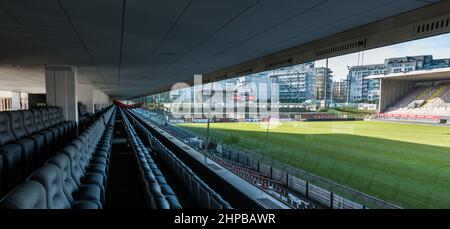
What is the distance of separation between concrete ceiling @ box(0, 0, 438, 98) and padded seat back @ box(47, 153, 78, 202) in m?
1.32

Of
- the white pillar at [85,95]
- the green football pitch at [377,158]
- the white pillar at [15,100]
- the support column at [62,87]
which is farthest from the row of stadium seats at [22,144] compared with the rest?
the white pillar at [15,100]

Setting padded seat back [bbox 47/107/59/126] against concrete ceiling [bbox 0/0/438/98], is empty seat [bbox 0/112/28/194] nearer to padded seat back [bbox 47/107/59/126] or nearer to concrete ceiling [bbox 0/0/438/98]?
concrete ceiling [bbox 0/0/438/98]

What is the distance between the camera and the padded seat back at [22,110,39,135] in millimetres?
3873

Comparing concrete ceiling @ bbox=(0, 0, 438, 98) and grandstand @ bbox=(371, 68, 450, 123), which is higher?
concrete ceiling @ bbox=(0, 0, 438, 98)

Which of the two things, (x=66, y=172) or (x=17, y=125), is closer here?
(x=66, y=172)

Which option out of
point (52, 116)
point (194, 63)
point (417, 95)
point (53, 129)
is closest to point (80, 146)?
point (53, 129)

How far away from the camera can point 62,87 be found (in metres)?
6.83

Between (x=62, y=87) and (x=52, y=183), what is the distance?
6487mm

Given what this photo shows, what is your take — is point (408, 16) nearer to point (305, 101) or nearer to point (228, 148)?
point (305, 101)

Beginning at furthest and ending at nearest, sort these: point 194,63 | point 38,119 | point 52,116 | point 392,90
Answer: point 194,63, point 52,116, point 392,90, point 38,119

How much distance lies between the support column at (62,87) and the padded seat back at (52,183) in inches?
242

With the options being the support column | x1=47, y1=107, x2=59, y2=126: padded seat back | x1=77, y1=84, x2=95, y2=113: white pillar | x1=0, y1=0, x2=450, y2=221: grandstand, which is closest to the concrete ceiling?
x1=0, y1=0, x2=450, y2=221: grandstand

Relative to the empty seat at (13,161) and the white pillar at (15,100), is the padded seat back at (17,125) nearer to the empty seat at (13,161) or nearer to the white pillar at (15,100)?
the empty seat at (13,161)

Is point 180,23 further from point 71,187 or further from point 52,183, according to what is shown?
point 52,183
